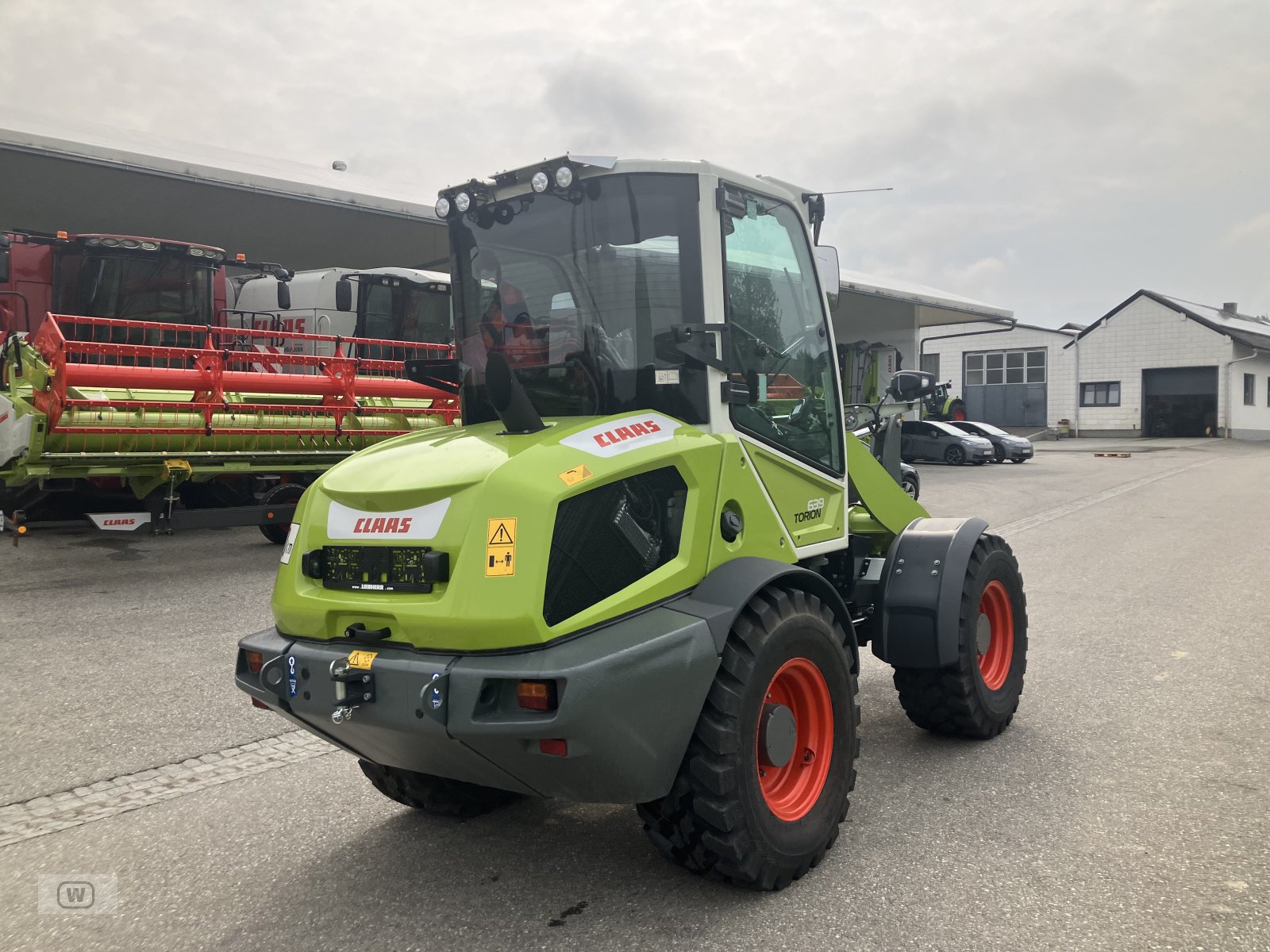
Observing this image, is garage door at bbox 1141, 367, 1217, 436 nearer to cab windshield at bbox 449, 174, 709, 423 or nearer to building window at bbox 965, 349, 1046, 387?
building window at bbox 965, 349, 1046, 387

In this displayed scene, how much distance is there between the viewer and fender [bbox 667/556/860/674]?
3201mm

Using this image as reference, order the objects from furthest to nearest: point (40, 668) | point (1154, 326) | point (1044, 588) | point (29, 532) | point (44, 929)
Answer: point (1154, 326) < point (29, 532) < point (1044, 588) < point (40, 668) < point (44, 929)

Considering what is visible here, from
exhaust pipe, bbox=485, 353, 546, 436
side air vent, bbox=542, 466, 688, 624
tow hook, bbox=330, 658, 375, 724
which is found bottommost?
tow hook, bbox=330, 658, 375, 724

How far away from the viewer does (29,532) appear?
39.3 feet

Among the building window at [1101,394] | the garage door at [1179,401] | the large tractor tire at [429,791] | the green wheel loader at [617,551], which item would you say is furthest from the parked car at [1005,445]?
the large tractor tire at [429,791]

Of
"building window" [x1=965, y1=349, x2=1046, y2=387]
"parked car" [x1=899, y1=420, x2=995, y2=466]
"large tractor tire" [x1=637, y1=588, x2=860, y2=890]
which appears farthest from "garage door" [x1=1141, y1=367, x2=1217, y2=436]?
"large tractor tire" [x1=637, y1=588, x2=860, y2=890]

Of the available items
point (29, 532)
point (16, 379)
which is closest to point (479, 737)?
point (16, 379)

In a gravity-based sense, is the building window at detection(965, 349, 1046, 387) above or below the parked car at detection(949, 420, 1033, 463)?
above

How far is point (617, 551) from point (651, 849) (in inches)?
49.9

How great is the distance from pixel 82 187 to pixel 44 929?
17.1 m

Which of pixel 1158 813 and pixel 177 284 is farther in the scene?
pixel 177 284

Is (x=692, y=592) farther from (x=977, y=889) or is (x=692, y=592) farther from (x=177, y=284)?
(x=177, y=284)

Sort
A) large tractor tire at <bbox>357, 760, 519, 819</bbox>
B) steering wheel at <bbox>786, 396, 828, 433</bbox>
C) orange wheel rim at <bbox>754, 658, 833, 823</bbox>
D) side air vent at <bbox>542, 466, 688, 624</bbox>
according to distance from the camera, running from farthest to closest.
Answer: steering wheel at <bbox>786, 396, 828, 433</bbox>
large tractor tire at <bbox>357, 760, 519, 819</bbox>
orange wheel rim at <bbox>754, 658, 833, 823</bbox>
side air vent at <bbox>542, 466, 688, 624</bbox>

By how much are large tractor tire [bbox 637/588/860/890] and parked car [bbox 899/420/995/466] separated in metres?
25.1
